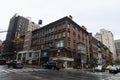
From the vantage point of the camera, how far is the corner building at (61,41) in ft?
150

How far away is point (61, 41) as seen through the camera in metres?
47.9

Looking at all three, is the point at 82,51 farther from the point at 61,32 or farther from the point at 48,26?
the point at 48,26

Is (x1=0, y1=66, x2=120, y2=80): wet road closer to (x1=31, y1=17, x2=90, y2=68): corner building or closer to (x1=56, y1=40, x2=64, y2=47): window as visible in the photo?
(x1=31, y1=17, x2=90, y2=68): corner building

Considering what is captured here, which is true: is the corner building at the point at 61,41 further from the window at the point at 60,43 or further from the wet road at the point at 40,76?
the wet road at the point at 40,76

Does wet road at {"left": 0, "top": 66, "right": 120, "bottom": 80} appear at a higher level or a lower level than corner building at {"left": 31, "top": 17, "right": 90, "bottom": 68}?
lower

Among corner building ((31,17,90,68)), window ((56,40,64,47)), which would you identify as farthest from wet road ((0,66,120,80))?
window ((56,40,64,47))

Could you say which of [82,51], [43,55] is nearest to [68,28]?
[82,51]

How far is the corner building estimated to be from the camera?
45.6m

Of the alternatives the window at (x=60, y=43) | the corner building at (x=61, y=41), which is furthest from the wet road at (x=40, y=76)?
the window at (x=60, y=43)

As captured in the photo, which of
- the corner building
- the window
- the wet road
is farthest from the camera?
the window

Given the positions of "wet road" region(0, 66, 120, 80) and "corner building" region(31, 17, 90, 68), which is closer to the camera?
"wet road" region(0, 66, 120, 80)

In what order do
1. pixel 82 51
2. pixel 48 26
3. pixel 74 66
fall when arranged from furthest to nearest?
pixel 48 26 < pixel 82 51 < pixel 74 66

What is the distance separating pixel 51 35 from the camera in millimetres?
53500

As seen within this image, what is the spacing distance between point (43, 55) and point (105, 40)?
3521 inches
